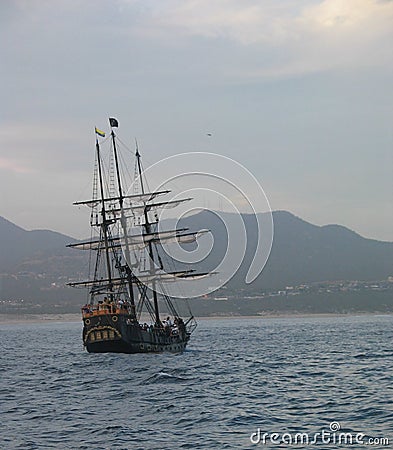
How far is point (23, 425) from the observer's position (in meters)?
39.1

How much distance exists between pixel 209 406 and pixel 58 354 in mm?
54724

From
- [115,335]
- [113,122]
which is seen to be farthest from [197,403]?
[113,122]

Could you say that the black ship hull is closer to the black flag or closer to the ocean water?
the ocean water

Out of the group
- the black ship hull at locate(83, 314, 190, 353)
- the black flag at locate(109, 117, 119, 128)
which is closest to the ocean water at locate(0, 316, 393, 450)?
the black ship hull at locate(83, 314, 190, 353)

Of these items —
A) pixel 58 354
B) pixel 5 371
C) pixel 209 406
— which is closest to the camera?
pixel 209 406

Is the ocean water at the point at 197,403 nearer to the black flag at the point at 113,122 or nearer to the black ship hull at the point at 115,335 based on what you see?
the black ship hull at the point at 115,335

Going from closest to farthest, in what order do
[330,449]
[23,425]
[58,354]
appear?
1. [330,449]
2. [23,425]
3. [58,354]

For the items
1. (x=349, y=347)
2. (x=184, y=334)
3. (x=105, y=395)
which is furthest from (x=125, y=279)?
(x=105, y=395)

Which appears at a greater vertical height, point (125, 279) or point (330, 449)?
point (125, 279)

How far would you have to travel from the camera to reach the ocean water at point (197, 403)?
115ft

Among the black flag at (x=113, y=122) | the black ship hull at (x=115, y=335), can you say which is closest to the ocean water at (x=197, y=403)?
the black ship hull at (x=115, y=335)

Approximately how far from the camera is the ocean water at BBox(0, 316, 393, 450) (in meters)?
34.9

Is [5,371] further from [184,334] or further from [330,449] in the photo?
[330,449]

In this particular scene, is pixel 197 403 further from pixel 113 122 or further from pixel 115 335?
pixel 113 122
